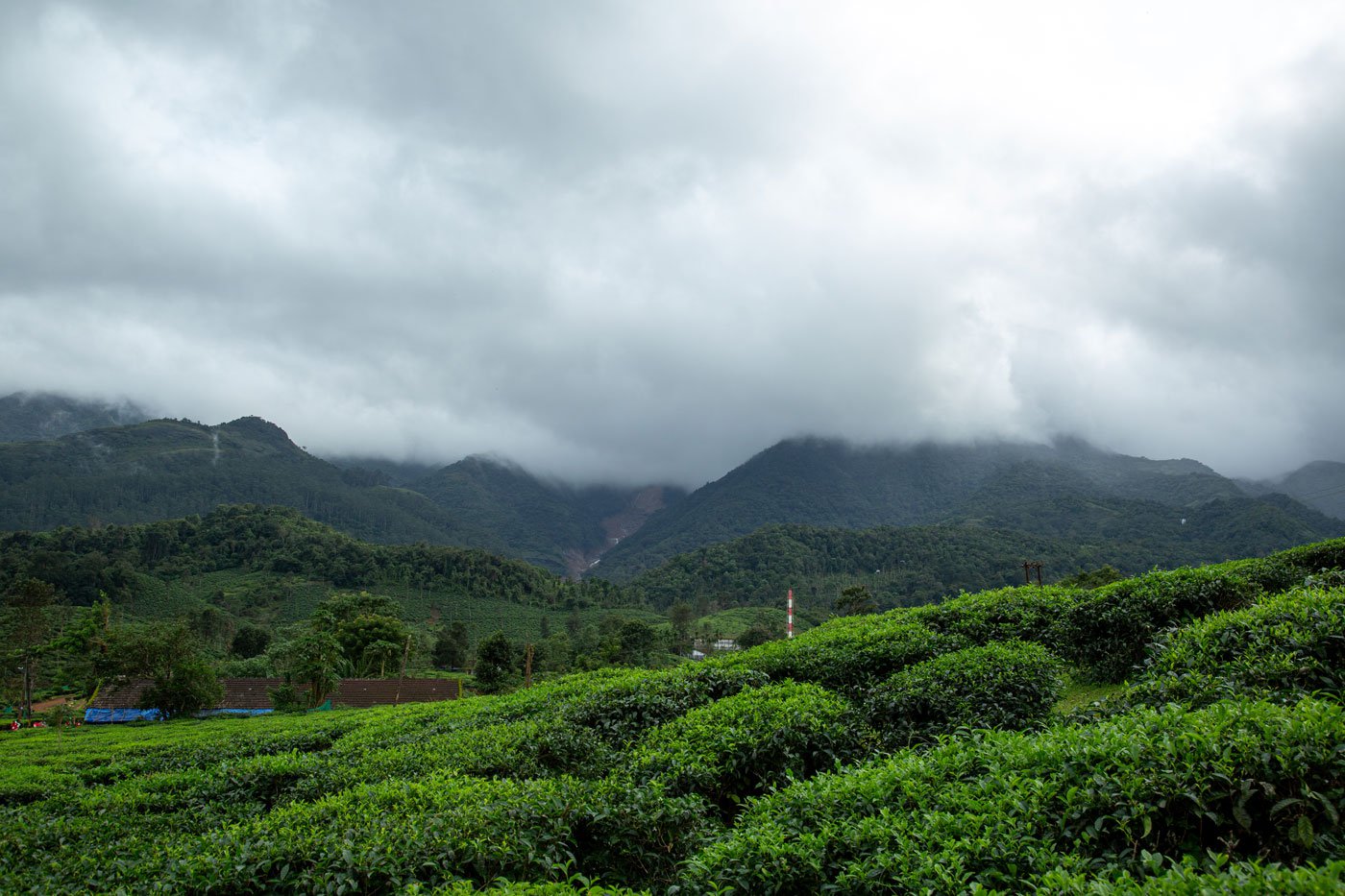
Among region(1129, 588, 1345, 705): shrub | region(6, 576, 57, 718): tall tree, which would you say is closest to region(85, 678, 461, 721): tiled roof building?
region(6, 576, 57, 718): tall tree

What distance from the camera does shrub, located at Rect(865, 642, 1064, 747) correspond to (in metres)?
6.76

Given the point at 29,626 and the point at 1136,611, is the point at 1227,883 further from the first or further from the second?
the point at 29,626

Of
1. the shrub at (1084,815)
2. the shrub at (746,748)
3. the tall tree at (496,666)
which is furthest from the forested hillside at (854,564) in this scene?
the shrub at (1084,815)

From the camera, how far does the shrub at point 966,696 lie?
6.76 meters

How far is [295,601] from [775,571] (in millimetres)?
81080

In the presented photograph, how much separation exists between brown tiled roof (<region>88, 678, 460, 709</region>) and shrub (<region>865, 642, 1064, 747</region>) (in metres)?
42.6

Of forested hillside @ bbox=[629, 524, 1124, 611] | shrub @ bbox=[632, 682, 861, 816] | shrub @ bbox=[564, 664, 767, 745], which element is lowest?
forested hillside @ bbox=[629, 524, 1124, 611]

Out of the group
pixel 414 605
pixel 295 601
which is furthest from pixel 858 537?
pixel 295 601

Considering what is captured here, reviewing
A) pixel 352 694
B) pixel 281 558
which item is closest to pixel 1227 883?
pixel 352 694

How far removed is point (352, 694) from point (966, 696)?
155 feet

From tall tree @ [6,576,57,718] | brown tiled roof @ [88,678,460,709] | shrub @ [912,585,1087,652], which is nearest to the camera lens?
shrub @ [912,585,1087,652]

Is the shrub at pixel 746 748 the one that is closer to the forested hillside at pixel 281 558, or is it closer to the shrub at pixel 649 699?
the shrub at pixel 649 699

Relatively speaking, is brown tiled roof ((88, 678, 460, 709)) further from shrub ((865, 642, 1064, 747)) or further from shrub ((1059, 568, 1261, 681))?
shrub ((865, 642, 1064, 747))

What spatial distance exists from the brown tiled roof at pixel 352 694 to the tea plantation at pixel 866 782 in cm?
3718
